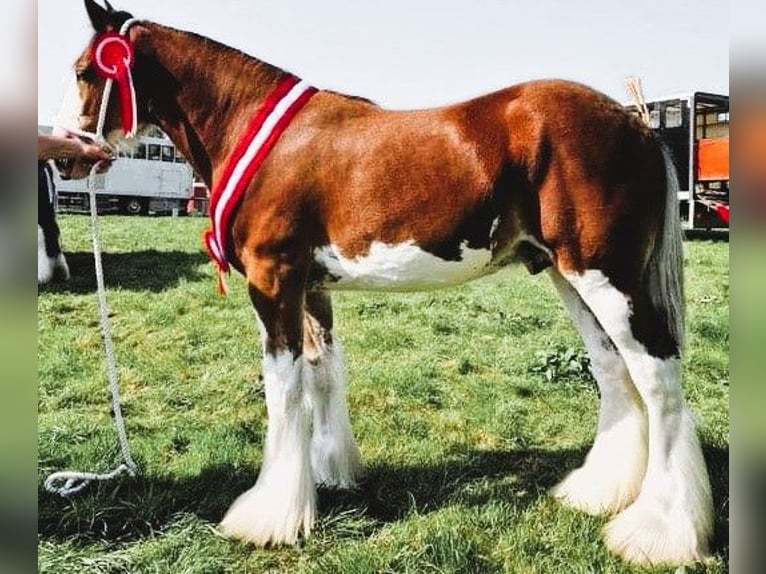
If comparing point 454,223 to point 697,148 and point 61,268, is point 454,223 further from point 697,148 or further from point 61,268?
point 697,148

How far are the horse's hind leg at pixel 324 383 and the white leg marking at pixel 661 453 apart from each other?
4.95 feet

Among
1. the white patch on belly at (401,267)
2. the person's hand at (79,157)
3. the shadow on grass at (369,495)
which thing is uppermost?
the person's hand at (79,157)

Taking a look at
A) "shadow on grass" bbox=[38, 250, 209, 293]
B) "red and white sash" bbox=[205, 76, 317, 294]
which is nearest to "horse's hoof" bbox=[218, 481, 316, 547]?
"red and white sash" bbox=[205, 76, 317, 294]

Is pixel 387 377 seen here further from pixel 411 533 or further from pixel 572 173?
pixel 572 173

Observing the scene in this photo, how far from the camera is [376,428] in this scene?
4711 mm

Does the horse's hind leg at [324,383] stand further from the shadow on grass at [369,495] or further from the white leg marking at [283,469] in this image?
the white leg marking at [283,469]

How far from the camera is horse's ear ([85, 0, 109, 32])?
3479 mm

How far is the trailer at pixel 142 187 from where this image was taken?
2977 cm

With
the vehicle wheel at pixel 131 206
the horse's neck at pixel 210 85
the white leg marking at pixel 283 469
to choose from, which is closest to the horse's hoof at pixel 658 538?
the white leg marking at pixel 283 469

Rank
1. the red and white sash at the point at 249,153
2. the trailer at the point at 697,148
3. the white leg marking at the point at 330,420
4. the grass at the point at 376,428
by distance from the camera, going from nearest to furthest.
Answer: the grass at the point at 376,428
the red and white sash at the point at 249,153
the white leg marking at the point at 330,420
the trailer at the point at 697,148

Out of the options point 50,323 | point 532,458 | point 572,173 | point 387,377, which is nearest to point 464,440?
point 532,458

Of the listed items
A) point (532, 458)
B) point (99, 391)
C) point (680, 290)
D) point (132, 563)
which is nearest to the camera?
point (132, 563)

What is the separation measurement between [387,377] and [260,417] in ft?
3.91
